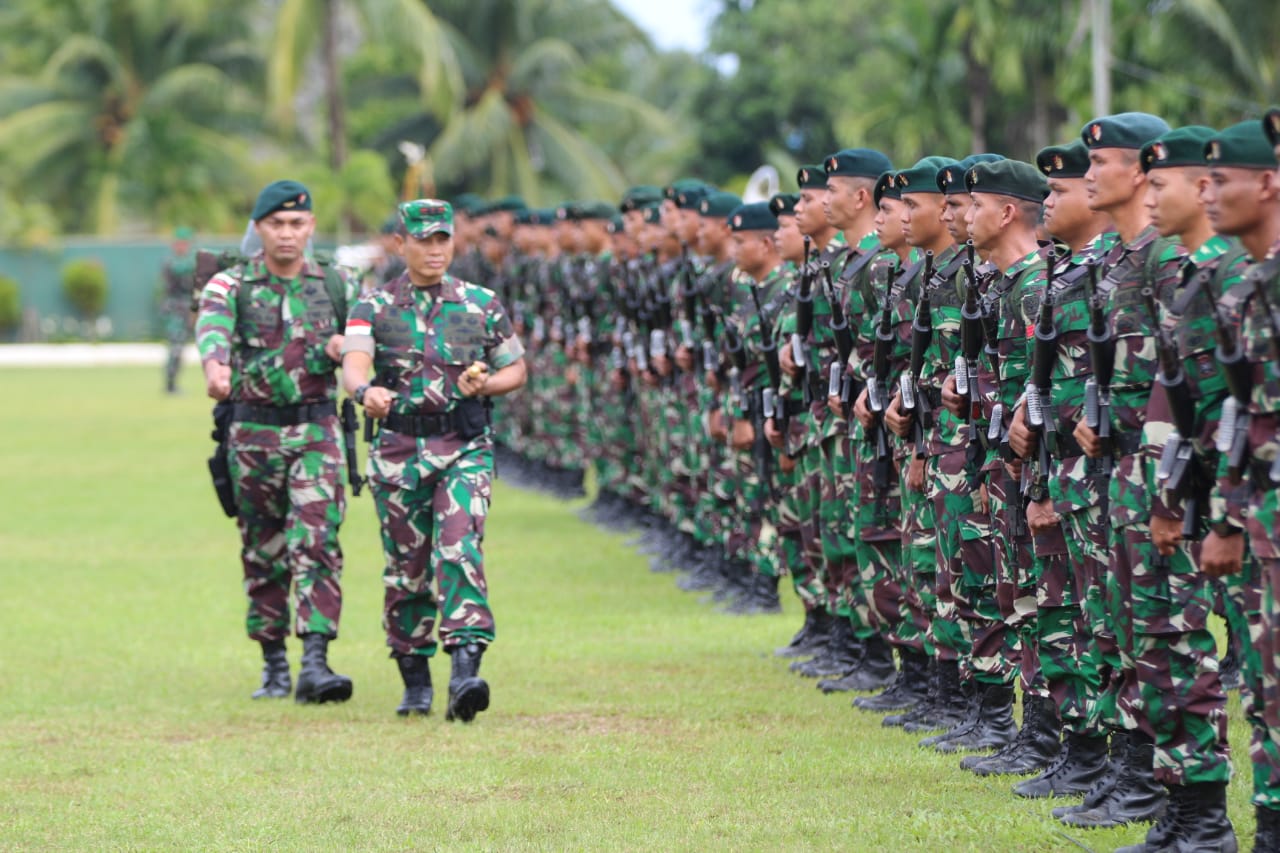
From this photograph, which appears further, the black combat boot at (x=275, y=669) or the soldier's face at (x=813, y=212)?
the black combat boot at (x=275, y=669)

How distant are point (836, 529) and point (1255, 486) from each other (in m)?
3.81

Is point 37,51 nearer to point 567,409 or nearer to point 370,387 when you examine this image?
point 567,409

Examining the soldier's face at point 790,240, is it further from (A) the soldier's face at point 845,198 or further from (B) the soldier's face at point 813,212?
(A) the soldier's face at point 845,198

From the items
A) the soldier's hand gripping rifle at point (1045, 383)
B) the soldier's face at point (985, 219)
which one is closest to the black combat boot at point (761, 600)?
the soldier's face at point (985, 219)

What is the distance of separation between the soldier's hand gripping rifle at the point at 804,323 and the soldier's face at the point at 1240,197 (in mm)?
3921

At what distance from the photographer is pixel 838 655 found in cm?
952

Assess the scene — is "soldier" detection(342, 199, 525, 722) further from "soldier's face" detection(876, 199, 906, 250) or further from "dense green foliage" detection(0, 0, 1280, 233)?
"dense green foliage" detection(0, 0, 1280, 233)

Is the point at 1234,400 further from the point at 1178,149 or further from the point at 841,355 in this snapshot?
the point at 841,355

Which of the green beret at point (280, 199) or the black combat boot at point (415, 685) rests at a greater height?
the green beret at point (280, 199)

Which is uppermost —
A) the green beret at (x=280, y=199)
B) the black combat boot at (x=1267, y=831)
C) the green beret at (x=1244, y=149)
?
the green beret at (x=1244, y=149)

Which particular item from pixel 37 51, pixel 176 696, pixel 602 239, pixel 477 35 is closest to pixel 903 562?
pixel 176 696

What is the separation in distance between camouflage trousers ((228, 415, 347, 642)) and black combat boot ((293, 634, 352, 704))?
A: 8cm

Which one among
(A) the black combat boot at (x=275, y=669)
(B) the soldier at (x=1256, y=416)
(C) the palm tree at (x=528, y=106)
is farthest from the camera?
(C) the palm tree at (x=528, y=106)

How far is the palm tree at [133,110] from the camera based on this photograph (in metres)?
49.5
